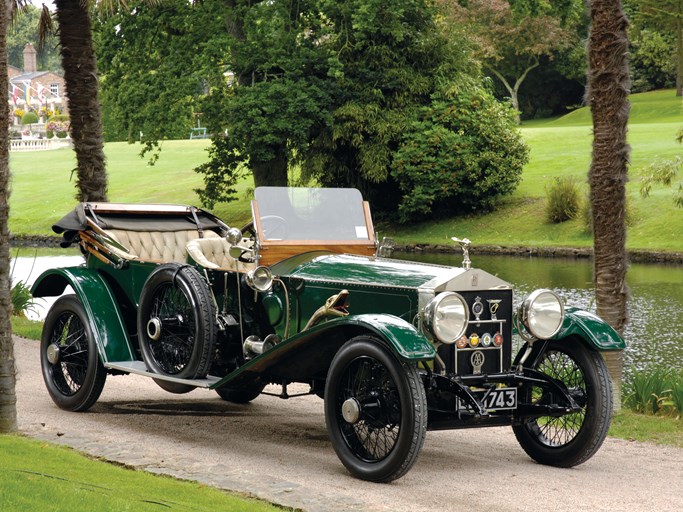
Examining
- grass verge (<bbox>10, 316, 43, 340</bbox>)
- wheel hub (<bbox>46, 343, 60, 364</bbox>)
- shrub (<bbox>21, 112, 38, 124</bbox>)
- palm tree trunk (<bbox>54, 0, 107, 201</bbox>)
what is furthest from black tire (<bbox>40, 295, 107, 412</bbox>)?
shrub (<bbox>21, 112, 38, 124</bbox>)

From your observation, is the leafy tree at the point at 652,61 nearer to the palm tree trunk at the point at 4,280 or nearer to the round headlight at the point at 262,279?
the round headlight at the point at 262,279

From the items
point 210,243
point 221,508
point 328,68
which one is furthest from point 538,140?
point 221,508

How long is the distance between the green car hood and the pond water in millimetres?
6249

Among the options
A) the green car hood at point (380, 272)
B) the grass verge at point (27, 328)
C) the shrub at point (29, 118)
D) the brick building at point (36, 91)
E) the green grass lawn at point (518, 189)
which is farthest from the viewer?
the brick building at point (36, 91)

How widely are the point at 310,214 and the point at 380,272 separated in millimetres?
1398

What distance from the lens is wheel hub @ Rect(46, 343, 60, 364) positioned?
9.59 m

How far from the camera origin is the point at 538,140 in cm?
4878

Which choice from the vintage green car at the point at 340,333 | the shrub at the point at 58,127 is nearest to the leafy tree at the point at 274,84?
the vintage green car at the point at 340,333

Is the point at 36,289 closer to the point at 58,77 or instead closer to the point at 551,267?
the point at 551,267

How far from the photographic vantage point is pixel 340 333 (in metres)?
7.40

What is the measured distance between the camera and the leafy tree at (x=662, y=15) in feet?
155

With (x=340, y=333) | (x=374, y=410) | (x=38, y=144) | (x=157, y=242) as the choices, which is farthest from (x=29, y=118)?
(x=374, y=410)

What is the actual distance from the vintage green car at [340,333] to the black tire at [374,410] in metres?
0.01

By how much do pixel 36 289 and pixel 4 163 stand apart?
2.59 m
